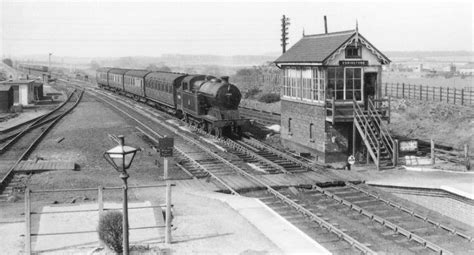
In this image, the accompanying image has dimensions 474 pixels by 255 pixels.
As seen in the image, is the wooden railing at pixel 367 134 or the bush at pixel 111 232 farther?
the wooden railing at pixel 367 134

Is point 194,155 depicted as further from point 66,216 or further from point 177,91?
point 177,91

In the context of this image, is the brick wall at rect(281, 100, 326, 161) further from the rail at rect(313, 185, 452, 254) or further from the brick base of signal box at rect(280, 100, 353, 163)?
the rail at rect(313, 185, 452, 254)

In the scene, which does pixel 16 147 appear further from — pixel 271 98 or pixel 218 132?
pixel 271 98

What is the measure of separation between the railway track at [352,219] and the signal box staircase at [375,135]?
9.27ft

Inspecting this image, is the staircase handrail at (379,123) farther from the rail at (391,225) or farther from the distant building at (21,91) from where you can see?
the distant building at (21,91)

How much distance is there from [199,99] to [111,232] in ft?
62.2

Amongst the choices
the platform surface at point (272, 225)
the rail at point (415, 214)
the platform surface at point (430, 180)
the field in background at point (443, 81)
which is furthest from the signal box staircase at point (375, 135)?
the field in background at point (443, 81)

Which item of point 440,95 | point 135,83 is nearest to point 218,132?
point 440,95

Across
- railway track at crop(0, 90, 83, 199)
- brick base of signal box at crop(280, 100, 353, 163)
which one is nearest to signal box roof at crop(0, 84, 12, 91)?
railway track at crop(0, 90, 83, 199)

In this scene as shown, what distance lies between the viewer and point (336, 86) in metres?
23.2

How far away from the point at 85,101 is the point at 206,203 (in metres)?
40.1

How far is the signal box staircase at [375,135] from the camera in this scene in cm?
2156

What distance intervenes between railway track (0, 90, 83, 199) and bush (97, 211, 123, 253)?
23.3 ft

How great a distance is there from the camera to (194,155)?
23531mm
